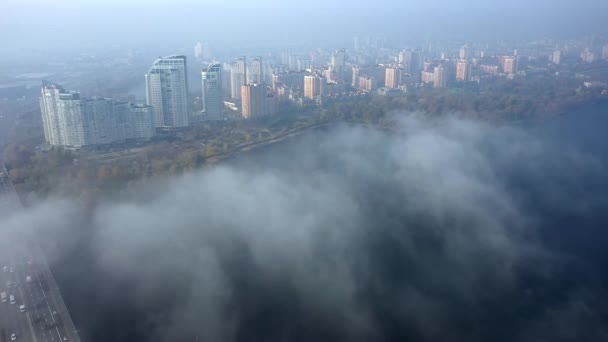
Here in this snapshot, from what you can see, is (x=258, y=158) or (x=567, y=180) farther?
(x=258, y=158)

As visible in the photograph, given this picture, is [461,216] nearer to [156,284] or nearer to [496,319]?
[496,319]

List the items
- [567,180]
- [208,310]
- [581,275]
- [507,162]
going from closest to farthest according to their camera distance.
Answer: [208,310]
[581,275]
[567,180]
[507,162]

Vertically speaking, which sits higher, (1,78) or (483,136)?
(1,78)

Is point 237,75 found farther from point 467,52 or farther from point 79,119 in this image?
point 467,52

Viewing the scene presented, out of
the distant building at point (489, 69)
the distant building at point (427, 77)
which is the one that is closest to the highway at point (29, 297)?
the distant building at point (427, 77)

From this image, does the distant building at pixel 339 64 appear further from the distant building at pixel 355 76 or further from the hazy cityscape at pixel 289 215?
the hazy cityscape at pixel 289 215

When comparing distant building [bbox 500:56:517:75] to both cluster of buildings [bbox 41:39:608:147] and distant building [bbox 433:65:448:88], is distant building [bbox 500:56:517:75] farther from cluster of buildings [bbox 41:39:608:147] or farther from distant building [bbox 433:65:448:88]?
distant building [bbox 433:65:448:88]

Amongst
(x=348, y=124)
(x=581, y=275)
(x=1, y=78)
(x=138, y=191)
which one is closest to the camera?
(x=581, y=275)

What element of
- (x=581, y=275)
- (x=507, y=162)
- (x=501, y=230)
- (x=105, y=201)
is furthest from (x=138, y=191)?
(x=507, y=162)
